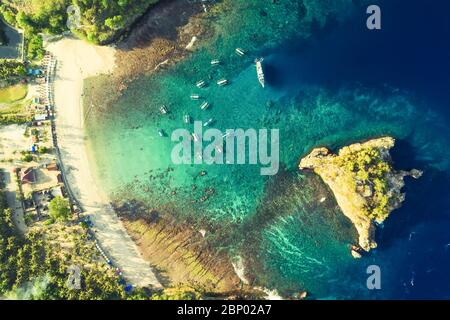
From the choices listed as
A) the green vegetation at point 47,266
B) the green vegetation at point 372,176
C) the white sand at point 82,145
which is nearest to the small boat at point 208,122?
the white sand at point 82,145

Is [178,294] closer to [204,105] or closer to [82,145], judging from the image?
[82,145]

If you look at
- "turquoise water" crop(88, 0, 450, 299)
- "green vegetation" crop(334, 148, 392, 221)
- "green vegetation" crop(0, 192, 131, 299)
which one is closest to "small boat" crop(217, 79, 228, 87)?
"turquoise water" crop(88, 0, 450, 299)

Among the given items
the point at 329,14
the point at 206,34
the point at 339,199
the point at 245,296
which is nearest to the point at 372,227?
the point at 339,199

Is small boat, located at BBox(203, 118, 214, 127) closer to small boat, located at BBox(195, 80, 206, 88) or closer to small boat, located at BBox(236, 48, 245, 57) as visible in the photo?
small boat, located at BBox(195, 80, 206, 88)

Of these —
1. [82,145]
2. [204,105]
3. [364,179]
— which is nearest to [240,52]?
[204,105]

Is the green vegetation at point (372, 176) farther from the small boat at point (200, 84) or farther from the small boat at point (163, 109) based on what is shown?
the small boat at point (163, 109)

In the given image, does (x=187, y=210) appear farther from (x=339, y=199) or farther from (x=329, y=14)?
(x=329, y=14)
